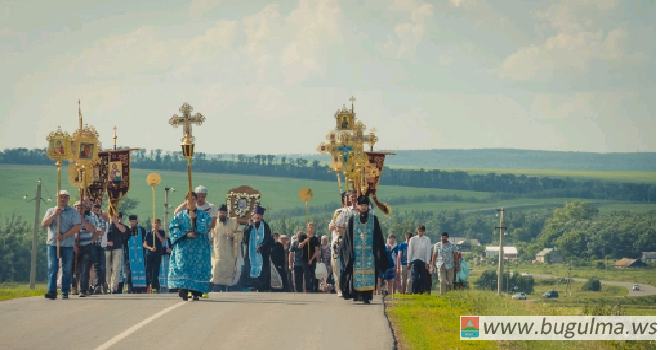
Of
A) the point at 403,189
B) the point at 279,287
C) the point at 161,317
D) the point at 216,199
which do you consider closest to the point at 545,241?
the point at 403,189

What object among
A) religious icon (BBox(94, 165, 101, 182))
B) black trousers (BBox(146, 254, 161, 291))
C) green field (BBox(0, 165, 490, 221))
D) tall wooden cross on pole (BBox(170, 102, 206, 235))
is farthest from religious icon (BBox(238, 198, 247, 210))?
green field (BBox(0, 165, 490, 221))

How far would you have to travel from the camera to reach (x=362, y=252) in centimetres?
2120

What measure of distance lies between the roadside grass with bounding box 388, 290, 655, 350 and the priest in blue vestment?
3.00 metres

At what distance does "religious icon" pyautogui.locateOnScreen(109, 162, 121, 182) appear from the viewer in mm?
28562

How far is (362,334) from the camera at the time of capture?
15539mm

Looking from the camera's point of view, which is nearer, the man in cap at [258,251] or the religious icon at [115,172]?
the man in cap at [258,251]

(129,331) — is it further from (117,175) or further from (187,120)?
(117,175)

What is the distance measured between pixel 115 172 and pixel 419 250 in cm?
678

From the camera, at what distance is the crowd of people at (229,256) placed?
2116cm

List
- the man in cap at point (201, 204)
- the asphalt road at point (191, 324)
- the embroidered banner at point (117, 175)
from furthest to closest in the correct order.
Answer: the embroidered banner at point (117, 175) < the man in cap at point (201, 204) < the asphalt road at point (191, 324)

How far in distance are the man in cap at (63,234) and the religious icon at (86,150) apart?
5.53 m

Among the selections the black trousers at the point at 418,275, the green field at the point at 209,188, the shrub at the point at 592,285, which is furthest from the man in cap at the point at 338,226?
the shrub at the point at 592,285

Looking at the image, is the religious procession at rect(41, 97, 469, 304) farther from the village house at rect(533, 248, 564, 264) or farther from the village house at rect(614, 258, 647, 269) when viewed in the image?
the village house at rect(533, 248, 564, 264)

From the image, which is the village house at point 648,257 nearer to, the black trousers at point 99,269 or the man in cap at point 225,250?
the man in cap at point 225,250
